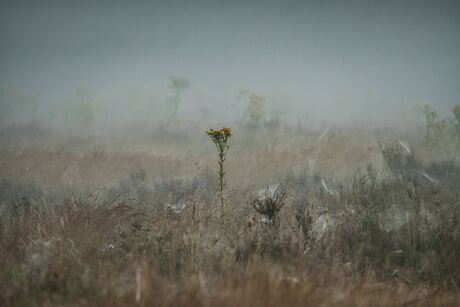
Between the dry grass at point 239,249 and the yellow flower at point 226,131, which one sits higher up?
the yellow flower at point 226,131

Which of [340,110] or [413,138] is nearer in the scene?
[413,138]

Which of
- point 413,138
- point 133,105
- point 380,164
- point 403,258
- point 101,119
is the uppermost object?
point 133,105

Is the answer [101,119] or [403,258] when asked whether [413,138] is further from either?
[101,119]

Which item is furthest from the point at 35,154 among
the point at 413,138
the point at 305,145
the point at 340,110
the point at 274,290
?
the point at 340,110

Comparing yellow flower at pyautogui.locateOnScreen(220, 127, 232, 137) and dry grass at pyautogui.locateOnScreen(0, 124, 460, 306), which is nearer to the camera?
dry grass at pyautogui.locateOnScreen(0, 124, 460, 306)

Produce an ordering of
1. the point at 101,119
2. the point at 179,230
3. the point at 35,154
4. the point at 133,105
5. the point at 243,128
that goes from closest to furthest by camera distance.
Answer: the point at 179,230
the point at 35,154
the point at 243,128
the point at 101,119
the point at 133,105

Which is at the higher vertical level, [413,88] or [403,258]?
[413,88]

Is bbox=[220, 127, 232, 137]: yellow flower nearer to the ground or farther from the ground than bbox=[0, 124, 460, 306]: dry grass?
farther from the ground

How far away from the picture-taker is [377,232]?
174 inches

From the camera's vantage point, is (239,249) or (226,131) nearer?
(239,249)

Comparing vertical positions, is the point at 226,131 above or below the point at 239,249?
above

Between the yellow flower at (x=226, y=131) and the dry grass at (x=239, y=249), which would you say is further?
the yellow flower at (x=226, y=131)

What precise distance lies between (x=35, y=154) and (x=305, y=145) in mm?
9373

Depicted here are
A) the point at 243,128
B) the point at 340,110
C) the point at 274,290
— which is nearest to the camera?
the point at 274,290
